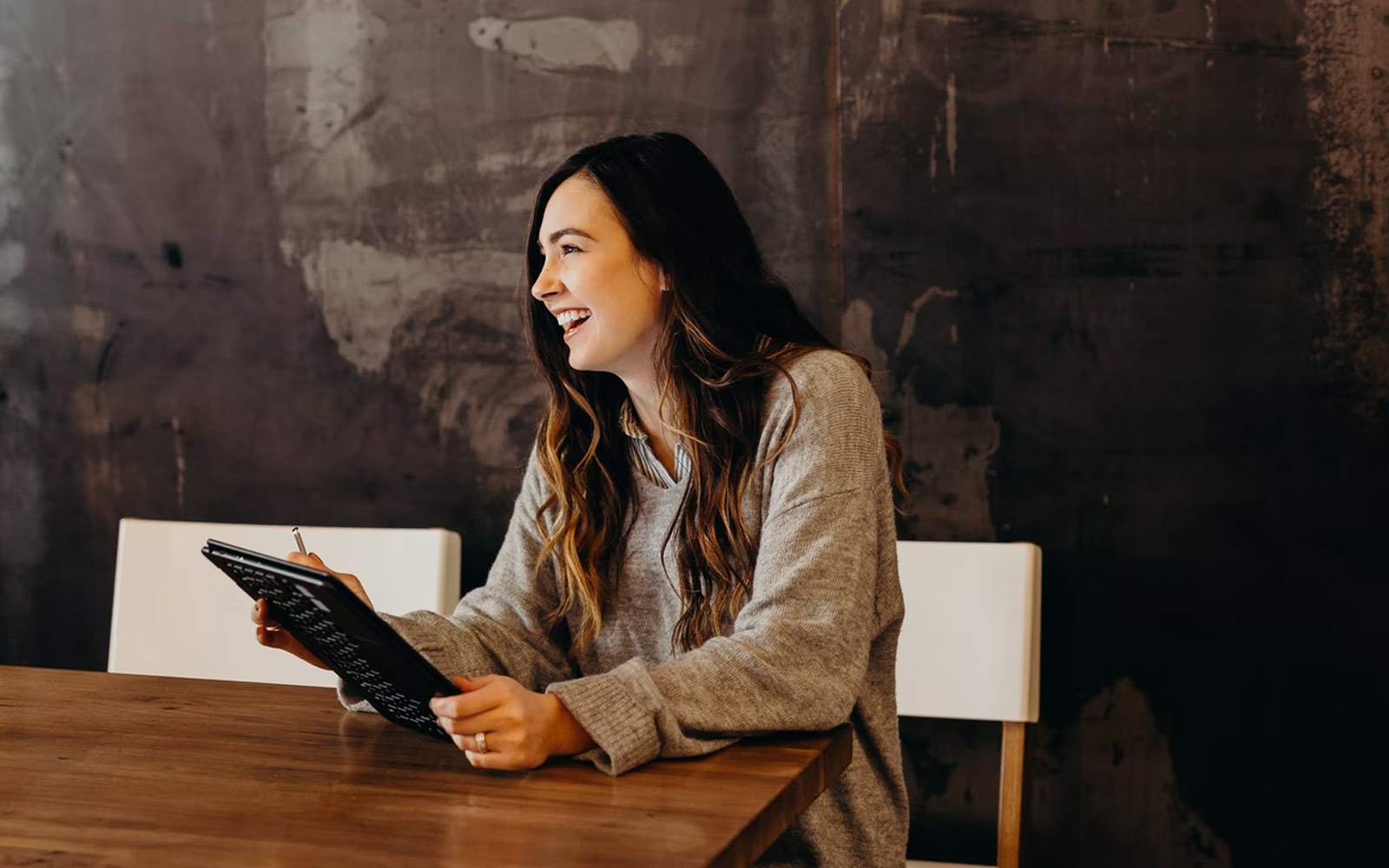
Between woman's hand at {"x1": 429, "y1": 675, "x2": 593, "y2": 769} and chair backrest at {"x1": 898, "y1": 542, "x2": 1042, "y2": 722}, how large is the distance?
90 cm

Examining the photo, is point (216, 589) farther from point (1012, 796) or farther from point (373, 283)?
point (1012, 796)

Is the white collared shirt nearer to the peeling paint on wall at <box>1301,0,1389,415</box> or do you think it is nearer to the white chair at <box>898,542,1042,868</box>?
the white chair at <box>898,542,1042,868</box>

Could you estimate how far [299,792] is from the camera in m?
0.99

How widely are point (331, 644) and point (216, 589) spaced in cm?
112

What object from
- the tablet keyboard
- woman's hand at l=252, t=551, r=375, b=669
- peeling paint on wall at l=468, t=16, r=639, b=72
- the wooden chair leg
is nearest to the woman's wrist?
the tablet keyboard

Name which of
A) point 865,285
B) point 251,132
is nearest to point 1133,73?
point 865,285

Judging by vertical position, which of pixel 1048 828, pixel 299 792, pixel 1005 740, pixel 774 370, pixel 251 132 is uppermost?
pixel 251 132

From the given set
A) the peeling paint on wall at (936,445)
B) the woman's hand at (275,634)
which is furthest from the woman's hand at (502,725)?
the peeling paint on wall at (936,445)

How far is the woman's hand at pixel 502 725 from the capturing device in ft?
3.34

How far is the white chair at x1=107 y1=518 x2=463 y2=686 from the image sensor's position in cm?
202

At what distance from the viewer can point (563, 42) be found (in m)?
2.36

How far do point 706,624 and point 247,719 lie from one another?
1.66 feet

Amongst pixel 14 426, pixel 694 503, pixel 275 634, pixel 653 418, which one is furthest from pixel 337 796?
pixel 14 426

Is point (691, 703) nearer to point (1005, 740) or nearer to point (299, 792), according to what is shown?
point (299, 792)
